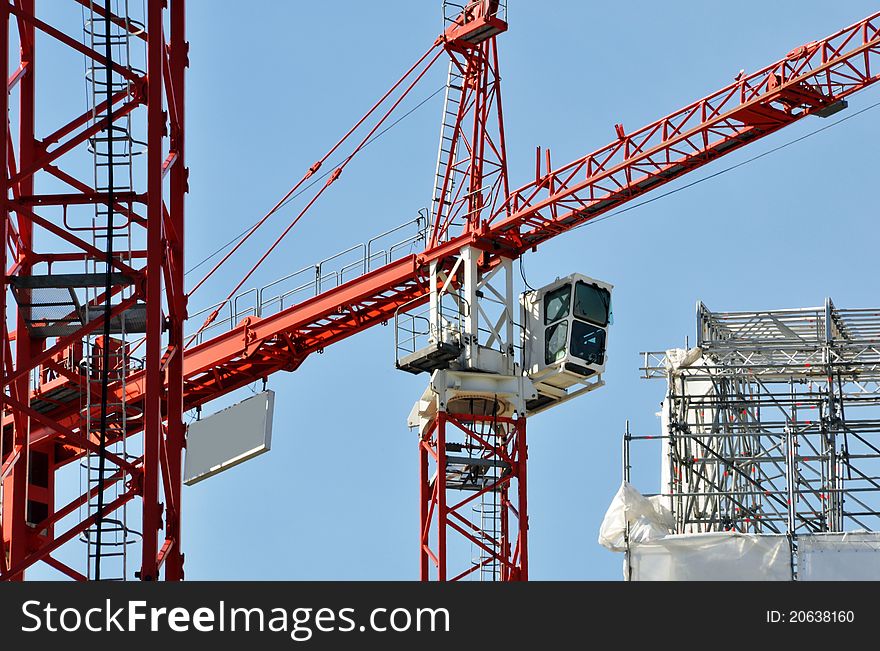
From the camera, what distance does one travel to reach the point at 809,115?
65.6 m

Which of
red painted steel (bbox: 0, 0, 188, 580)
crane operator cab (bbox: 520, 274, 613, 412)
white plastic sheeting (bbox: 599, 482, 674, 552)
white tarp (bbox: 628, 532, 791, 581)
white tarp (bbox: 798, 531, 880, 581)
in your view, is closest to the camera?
red painted steel (bbox: 0, 0, 188, 580)

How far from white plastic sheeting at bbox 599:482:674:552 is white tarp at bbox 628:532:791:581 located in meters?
1.87

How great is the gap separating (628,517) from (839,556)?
633 centimetres

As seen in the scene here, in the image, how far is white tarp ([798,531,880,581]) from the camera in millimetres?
58219

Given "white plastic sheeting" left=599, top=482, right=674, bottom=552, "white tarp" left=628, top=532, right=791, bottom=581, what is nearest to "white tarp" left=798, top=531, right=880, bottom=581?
"white tarp" left=628, top=532, right=791, bottom=581

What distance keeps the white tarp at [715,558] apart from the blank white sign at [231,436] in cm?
1409

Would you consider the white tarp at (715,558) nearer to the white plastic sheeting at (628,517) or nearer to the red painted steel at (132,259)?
the white plastic sheeting at (628,517)

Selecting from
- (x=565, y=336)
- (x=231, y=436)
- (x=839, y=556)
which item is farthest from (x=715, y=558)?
(x=231, y=436)

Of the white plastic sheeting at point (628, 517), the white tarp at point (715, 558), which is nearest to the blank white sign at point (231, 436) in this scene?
the white plastic sheeting at point (628, 517)

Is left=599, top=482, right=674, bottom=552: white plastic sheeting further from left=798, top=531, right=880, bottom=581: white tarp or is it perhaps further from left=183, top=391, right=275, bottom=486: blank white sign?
left=183, top=391, right=275, bottom=486: blank white sign

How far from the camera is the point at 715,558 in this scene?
196 ft

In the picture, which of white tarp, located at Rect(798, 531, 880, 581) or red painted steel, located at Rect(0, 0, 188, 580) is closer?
red painted steel, located at Rect(0, 0, 188, 580)

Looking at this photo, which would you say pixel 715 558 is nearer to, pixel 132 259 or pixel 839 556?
pixel 839 556

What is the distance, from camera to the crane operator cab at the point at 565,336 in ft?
224
